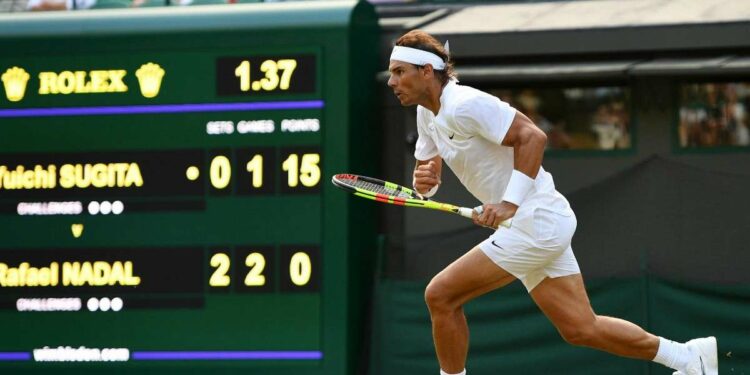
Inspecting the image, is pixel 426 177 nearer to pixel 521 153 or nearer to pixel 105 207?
pixel 521 153

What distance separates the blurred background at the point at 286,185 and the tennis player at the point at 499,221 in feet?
11.2

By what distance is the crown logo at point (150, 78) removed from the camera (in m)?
11.9

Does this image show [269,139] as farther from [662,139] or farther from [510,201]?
[510,201]

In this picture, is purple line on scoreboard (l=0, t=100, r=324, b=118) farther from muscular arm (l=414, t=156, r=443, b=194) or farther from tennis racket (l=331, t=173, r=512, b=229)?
muscular arm (l=414, t=156, r=443, b=194)

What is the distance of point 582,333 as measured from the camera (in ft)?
25.3

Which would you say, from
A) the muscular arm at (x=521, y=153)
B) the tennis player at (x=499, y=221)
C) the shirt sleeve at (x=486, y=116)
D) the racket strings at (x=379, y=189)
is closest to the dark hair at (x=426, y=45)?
the tennis player at (x=499, y=221)

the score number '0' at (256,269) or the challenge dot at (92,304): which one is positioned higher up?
the score number '0' at (256,269)

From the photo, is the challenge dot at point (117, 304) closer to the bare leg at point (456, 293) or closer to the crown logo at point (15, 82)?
the crown logo at point (15, 82)

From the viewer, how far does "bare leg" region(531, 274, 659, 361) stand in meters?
7.70

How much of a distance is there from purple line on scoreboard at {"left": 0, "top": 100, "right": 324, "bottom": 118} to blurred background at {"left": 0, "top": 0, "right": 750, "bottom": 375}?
0.02 meters

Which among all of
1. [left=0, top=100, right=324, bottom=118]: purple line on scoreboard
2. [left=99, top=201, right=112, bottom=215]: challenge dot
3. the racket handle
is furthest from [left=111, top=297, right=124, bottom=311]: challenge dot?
the racket handle

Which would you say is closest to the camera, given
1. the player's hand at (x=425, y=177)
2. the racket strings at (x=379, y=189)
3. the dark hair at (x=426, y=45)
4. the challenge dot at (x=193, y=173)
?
the dark hair at (x=426, y=45)

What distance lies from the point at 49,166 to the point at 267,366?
236 cm

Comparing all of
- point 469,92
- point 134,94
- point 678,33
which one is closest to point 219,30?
point 134,94
